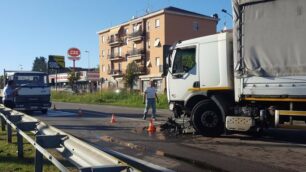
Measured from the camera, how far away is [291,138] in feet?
41.3

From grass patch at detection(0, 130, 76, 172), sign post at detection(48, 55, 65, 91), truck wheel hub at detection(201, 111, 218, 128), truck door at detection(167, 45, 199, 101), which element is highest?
sign post at detection(48, 55, 65, 91)

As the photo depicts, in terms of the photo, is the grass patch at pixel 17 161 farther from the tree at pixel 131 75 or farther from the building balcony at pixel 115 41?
the building balcony at pixel 115 41

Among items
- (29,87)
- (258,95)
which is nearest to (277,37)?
(258,95)

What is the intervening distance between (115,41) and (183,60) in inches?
2907

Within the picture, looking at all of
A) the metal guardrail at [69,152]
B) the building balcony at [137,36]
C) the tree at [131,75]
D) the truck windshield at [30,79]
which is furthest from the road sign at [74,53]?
the metal guardrail at [69,152]

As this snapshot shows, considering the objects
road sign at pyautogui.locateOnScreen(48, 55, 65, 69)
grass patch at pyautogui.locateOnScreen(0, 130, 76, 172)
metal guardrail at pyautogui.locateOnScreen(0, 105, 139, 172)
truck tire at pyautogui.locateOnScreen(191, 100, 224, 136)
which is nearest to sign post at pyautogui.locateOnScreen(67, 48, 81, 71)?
road sign at pyautogui.locateOnScreen(48, 55, 65, 69)

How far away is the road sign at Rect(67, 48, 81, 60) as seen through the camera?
295ft

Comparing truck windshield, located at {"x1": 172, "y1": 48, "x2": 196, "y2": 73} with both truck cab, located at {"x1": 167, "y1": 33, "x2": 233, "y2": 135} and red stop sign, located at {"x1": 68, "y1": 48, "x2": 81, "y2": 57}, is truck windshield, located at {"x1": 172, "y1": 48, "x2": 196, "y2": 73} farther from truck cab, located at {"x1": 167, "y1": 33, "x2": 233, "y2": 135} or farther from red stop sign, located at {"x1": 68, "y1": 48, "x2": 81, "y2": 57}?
red stop sign, located at {"x1": 68, "y1": 48, "x2": 81, "y2": 57}

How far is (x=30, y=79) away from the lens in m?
24.3

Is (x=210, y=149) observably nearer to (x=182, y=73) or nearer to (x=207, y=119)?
(x=207, y=119)

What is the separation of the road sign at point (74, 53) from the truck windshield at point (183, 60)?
77277 millimetres

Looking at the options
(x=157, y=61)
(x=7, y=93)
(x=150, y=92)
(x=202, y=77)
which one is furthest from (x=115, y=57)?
(x=202, y=77)

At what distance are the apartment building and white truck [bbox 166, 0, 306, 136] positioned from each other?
5026 cm

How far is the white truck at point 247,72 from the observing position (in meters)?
10.8
